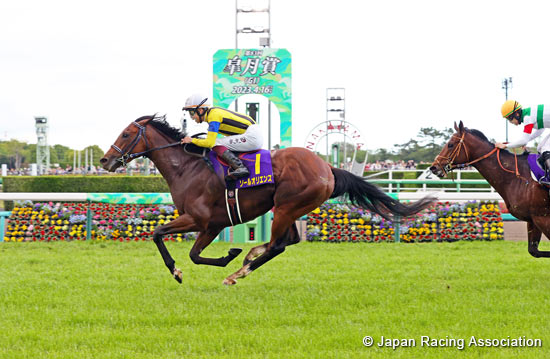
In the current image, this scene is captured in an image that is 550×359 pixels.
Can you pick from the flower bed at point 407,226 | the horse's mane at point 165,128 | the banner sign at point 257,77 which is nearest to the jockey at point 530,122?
the horse's mane at point 165,128

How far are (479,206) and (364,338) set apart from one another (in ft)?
23.8

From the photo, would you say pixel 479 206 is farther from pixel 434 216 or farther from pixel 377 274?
pixel 377 274

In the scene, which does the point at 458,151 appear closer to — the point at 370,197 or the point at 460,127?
the point at 460,127

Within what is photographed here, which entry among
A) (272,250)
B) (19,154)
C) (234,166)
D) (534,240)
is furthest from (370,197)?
(19,154)

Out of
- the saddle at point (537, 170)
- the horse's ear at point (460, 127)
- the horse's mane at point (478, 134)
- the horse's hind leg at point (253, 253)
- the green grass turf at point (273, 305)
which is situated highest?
the horse's ear at point (460, 127)

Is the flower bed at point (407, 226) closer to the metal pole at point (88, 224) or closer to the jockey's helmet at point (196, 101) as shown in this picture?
the metal pole at point (88, 224)

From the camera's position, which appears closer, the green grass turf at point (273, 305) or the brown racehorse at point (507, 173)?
the green grass turf at point (273, 305)

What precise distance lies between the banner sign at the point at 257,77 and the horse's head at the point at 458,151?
18.3ft

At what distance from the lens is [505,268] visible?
23.2 ft

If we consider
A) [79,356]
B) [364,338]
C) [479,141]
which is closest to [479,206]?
[479,141]

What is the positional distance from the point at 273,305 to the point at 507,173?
9.18 feet

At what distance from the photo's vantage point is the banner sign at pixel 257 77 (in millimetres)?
11594

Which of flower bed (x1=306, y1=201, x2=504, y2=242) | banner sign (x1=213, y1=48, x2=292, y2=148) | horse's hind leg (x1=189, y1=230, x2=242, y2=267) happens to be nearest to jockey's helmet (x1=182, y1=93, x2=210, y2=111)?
horse's hind leg (x1=189, y1=230, x2=242, y2=267)

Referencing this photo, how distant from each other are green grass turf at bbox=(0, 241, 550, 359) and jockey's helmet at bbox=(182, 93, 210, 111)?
175 cm
